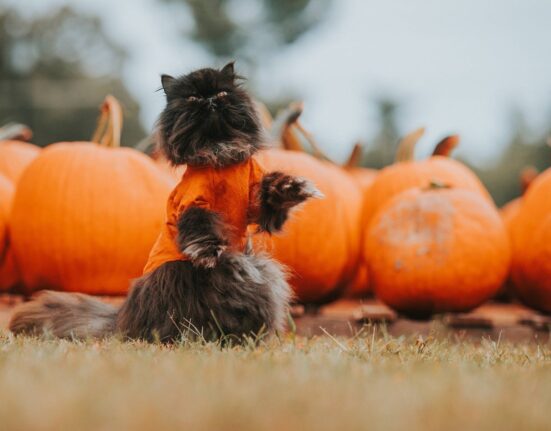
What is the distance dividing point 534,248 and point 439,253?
0.63m

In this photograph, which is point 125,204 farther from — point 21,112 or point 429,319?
point 21,112

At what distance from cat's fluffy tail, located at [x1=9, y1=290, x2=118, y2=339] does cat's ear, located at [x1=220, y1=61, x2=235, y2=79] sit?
38.8 inches

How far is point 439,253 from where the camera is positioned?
3.98 metres

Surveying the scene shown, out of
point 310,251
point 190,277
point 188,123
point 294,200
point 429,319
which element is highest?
point 188,123

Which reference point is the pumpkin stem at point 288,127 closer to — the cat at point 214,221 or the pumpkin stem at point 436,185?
the pumpkin stem at point 436,185

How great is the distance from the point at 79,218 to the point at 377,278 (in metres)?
1.65

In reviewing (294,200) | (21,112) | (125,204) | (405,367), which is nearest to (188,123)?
(294,200)

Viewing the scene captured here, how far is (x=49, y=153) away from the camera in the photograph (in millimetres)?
4375

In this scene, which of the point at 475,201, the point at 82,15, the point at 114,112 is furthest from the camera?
the point at 82,15

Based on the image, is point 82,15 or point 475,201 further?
point 82,15

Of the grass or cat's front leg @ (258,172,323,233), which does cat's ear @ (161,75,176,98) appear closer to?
cat's front leg @ (258,172,323,233)

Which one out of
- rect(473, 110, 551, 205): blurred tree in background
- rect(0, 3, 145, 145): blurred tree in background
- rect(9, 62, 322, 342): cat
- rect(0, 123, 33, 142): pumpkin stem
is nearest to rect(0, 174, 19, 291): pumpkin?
rect(0, 123, 33, 142): pumpkin stem

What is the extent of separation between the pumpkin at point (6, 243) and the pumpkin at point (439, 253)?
2.16 m

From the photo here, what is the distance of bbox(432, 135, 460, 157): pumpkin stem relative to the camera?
212 inches
